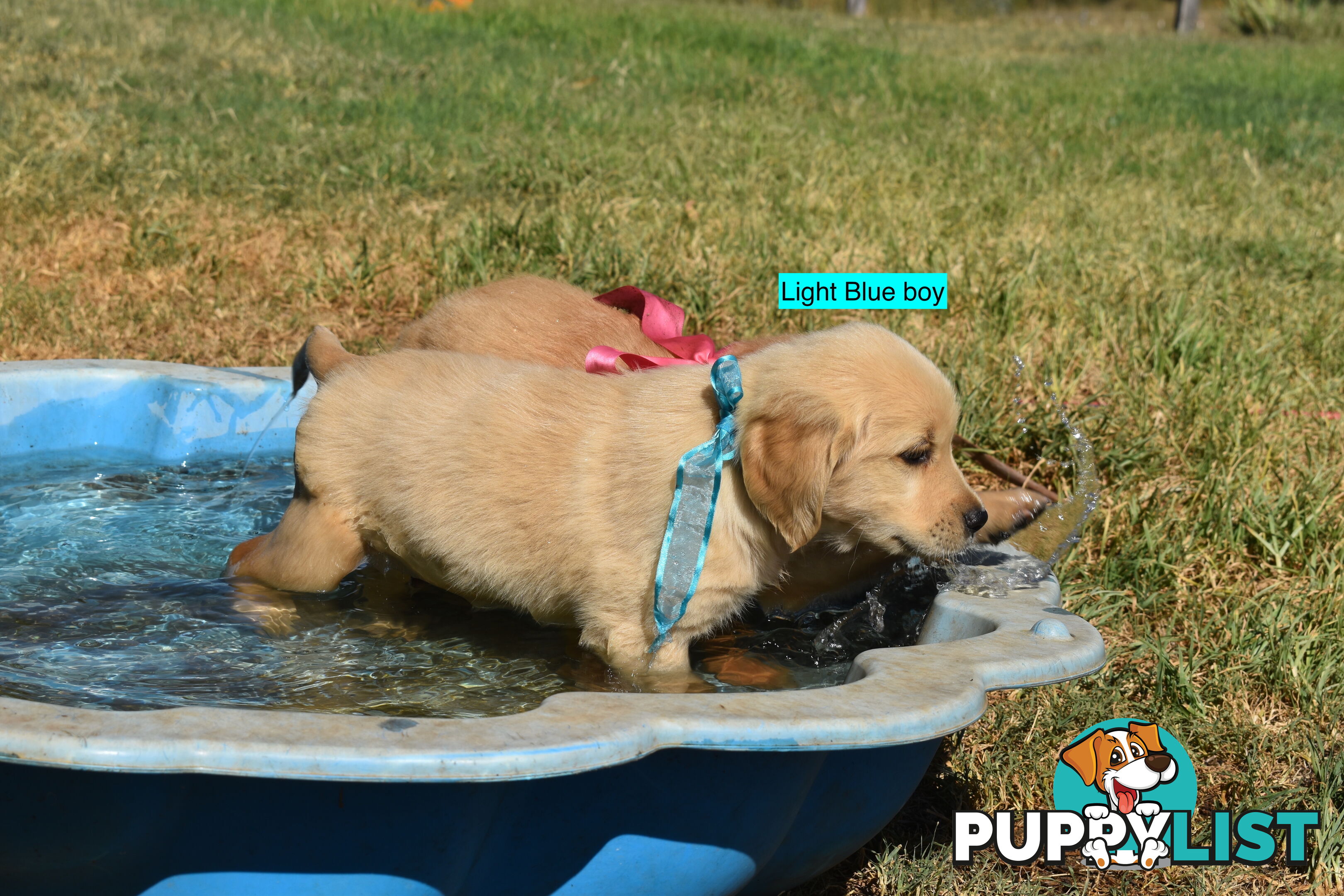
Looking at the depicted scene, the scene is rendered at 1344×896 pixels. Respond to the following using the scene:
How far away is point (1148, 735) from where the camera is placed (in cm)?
289

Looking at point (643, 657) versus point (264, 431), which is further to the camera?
point (264, 431)

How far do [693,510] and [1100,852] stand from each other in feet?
3.61

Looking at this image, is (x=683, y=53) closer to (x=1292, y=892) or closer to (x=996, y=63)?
(x=996, y=63)

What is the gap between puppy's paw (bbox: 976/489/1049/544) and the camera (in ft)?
10.3

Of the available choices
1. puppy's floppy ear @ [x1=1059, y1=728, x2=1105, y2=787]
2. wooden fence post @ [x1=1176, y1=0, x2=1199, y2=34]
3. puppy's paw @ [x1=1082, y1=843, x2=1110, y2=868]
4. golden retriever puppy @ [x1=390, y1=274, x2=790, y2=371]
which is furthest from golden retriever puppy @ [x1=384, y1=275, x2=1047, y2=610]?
wooden fence post @ [x1=1176, y1=0, x2=1199, y2=34]

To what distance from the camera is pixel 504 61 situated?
31.4ft

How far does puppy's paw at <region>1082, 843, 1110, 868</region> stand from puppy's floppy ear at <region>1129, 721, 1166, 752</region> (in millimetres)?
261

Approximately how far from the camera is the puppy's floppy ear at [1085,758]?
9.04ft

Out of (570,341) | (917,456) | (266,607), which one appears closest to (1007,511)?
(917,456)

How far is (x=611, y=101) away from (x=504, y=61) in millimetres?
1728

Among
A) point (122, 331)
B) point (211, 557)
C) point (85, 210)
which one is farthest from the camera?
point (85, 210)

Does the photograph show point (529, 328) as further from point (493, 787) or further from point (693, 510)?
point (493, 787)

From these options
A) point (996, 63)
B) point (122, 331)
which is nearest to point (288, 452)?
point (122, 331)

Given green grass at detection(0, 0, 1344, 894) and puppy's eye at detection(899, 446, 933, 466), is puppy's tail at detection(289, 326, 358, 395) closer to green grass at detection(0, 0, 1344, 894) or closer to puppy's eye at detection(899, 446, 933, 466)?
puppy's eye at detection(899, 446, 933, 466)
